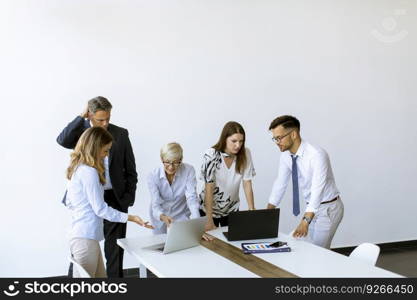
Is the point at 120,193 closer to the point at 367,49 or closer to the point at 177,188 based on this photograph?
the point at 177,188

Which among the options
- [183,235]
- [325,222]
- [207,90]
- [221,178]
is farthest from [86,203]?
[207,90]

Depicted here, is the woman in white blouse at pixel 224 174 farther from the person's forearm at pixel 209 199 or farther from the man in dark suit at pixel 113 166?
the man in dark suit at pixel 113 166

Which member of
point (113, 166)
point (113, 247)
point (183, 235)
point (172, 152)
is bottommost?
point (113, 247)

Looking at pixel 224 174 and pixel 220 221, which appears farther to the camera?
pixel 220 221

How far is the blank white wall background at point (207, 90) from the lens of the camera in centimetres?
498

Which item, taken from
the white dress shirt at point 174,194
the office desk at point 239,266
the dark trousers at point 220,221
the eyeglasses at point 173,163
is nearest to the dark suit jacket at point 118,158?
the white dress shirt at point 174,194

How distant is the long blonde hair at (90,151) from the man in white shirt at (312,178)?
1.34 metres

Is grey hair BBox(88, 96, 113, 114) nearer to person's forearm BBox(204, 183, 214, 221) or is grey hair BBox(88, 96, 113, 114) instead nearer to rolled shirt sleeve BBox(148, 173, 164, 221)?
rolled shirt sleeve BBox(148, 173, 164, 221)

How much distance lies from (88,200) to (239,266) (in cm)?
108

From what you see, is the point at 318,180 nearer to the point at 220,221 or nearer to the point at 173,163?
the point at 220,221

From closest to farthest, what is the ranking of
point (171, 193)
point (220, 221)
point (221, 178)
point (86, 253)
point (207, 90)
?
1. point (86, 253)
2. point (171, 193)
3. point (221, 178)
4. point (220, 221)
5. point (207, 90)

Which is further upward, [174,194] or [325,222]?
[174,194]

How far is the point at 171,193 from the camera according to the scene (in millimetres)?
4141

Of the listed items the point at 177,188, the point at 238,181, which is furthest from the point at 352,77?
the point at 177,188
